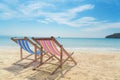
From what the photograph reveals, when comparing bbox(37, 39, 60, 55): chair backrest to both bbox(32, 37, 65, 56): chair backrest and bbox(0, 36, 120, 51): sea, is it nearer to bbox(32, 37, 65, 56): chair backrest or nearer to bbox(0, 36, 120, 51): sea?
bbox(32, 37, 65, 56): chair backrest

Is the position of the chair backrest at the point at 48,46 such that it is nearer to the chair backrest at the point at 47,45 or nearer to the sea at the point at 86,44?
the chair backrest at the point at 47,45

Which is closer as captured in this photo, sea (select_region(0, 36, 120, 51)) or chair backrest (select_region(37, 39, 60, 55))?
chair backrest (select_region(37, 39, 60, 55))

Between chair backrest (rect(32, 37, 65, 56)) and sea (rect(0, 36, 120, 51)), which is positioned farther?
sea (rect(0, 36, 120, 51))

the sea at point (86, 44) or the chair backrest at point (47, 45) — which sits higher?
the chair backrest at point (47, 45)

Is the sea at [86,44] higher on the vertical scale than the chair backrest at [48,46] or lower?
lower

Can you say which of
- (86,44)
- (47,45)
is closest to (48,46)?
(47,45)

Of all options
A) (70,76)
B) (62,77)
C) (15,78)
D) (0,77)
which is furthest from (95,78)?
(0,77)

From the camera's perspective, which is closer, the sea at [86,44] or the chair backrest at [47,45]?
the chair backrest at [47,45]

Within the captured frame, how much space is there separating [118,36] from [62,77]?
273 ft

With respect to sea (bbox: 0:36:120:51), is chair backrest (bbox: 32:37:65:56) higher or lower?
higher

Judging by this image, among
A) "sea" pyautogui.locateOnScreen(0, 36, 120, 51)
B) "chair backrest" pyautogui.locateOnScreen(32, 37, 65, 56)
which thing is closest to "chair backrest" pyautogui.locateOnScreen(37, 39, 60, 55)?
"chair backrest" pyautogui.locateOnScreen(32, 37, 65, 56)

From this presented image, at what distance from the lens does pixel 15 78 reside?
120 inches

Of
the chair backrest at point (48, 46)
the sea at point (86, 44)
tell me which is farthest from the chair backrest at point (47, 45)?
the sea at point (86, 44)

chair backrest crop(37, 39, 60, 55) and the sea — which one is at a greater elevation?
chair backrest crop(37, 39, 60, 55)
